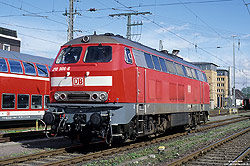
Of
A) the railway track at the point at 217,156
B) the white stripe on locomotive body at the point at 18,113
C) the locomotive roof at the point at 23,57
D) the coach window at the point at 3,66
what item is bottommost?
the railway track at the point at 217,156

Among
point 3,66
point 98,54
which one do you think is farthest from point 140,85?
point 3,66

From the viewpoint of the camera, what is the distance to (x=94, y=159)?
419 inches

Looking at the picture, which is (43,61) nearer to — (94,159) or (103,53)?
(103,53)

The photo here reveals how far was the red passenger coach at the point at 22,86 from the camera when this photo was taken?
19.9 m

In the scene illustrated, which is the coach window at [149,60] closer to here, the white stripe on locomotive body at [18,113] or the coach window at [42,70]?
the white stripe on locomotive body at [18,113]

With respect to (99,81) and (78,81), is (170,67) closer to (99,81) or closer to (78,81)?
(99,81)

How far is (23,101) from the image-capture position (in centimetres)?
2131

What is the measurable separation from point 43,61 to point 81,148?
41.3ft

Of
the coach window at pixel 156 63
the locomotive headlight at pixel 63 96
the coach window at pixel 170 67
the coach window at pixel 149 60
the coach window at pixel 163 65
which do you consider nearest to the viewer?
the locomotive headlight at pixel 63 96

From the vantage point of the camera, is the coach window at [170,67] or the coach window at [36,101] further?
the coach window at [36,101]

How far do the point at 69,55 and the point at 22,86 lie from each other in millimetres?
9744

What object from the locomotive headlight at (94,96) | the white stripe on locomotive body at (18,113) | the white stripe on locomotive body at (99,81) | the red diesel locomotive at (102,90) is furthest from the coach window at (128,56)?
the white stripe on locomotive body at (18,113)

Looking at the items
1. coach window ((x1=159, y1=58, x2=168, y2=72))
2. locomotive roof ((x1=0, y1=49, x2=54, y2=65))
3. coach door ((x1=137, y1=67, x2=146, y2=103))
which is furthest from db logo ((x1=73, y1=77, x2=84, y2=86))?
locomotive roof ((x1=0, y1=49, x2=54, y2=65))

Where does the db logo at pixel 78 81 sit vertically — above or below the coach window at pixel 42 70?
below
